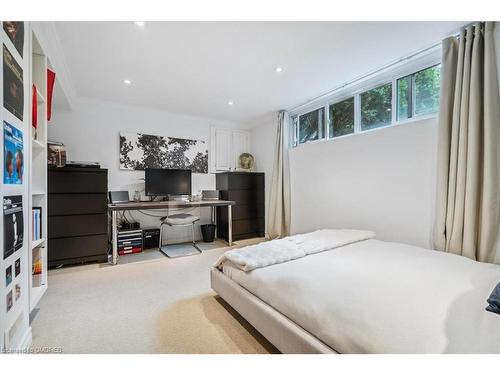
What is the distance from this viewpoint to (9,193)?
1.17m

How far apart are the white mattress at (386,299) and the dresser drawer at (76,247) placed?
7.03 ft

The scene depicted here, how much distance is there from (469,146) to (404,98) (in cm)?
101

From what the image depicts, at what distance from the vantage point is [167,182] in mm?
3744

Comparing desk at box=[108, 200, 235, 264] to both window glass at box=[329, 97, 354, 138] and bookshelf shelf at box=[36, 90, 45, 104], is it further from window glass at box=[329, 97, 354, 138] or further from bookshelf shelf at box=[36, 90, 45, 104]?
window glass at box=[329, 97, 354, 138]

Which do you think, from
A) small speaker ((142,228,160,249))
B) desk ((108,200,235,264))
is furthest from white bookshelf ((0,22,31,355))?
small speaker ((142,228,160,249))

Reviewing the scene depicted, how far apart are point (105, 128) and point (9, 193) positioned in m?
2.76

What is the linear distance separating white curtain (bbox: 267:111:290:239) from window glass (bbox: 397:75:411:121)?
1.76m

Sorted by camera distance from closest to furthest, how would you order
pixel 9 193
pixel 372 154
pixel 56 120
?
pixel 9 193 → pixel 372 154 → pixel 56 120

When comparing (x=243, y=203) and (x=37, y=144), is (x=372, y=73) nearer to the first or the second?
(x=243, y=203)

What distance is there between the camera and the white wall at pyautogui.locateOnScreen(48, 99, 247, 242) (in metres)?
3.33

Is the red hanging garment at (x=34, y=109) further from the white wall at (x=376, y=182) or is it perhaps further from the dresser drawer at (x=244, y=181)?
the white wall at (x=376, y=182)
